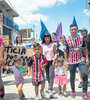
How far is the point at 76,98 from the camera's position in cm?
420

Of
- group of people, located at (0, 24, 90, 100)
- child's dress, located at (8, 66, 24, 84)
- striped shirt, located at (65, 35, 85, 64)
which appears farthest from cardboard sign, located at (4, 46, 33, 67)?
striped shirt, located at (65, 35, 85, 64)

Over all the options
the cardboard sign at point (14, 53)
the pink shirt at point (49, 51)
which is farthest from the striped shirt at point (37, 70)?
the cardboard sign at point (14, 53)

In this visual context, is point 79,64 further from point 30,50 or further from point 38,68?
point 30,50

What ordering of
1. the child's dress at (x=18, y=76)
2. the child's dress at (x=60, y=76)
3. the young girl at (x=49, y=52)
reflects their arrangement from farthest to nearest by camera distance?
the young girl at (x=49, y=52) < the child's dress at (x=60, y=76) < the child's dress at (x=18, y=76)

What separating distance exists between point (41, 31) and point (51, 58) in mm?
6849

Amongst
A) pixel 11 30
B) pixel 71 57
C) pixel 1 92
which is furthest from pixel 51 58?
pixel 11 30

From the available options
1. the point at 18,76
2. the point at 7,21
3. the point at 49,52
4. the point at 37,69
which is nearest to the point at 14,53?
the point at 49,52

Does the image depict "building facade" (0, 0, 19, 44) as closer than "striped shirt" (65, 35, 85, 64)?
No

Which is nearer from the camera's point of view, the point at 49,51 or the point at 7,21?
the point at 49,51

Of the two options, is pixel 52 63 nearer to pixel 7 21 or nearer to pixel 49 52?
pixel 49 52

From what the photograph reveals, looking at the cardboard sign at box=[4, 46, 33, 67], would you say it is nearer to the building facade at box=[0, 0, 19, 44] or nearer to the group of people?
the group of people

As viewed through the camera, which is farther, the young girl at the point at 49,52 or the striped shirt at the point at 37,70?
the young girl at the point at 49,52

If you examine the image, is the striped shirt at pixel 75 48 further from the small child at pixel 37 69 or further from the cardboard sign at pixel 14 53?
the cardboard sign at pixel 14 53

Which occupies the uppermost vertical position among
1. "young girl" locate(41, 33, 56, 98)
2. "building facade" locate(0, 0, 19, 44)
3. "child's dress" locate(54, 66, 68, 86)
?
"building facade" locate(0, 0, 19, 44)
